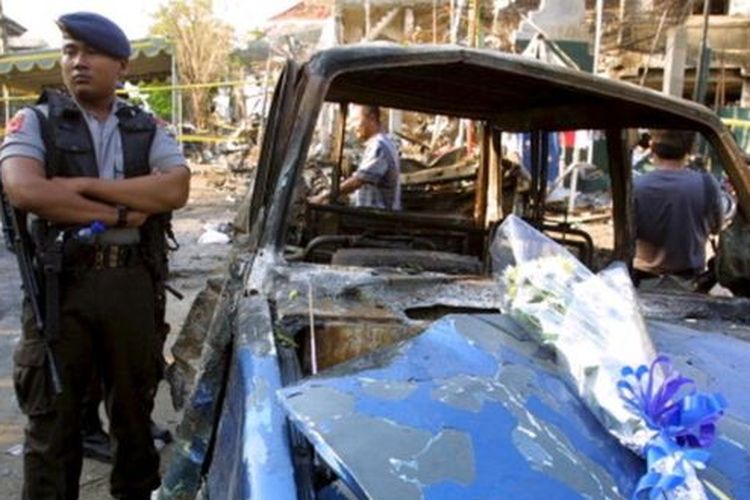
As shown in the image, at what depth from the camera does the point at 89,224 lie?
8.00 feet

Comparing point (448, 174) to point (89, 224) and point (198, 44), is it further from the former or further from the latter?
point (198, 44)

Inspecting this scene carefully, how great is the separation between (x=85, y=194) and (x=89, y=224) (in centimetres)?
11

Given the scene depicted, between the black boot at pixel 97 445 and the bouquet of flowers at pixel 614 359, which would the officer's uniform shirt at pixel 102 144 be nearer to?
the bouquet of flowers at pixel 614 359

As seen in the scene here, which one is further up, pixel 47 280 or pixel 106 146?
pixel 106 146

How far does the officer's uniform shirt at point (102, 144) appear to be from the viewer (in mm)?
2387

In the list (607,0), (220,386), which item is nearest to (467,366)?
(220,386)

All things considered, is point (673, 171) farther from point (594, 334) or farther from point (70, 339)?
point (70, 339)

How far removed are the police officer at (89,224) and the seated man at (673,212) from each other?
259cm

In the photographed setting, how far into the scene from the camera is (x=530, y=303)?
1650 mm

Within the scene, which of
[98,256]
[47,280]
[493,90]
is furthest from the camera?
[493,90]

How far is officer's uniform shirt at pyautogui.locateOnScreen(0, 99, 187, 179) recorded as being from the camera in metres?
2.39

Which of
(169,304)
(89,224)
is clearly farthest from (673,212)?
(169,304)

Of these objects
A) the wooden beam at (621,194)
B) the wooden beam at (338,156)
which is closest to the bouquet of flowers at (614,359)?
the wooden beam at (621,194)

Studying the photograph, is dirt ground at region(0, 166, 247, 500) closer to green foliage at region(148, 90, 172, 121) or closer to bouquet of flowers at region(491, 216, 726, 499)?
bouquet of flowers at region(491, 216, 726, 499)
